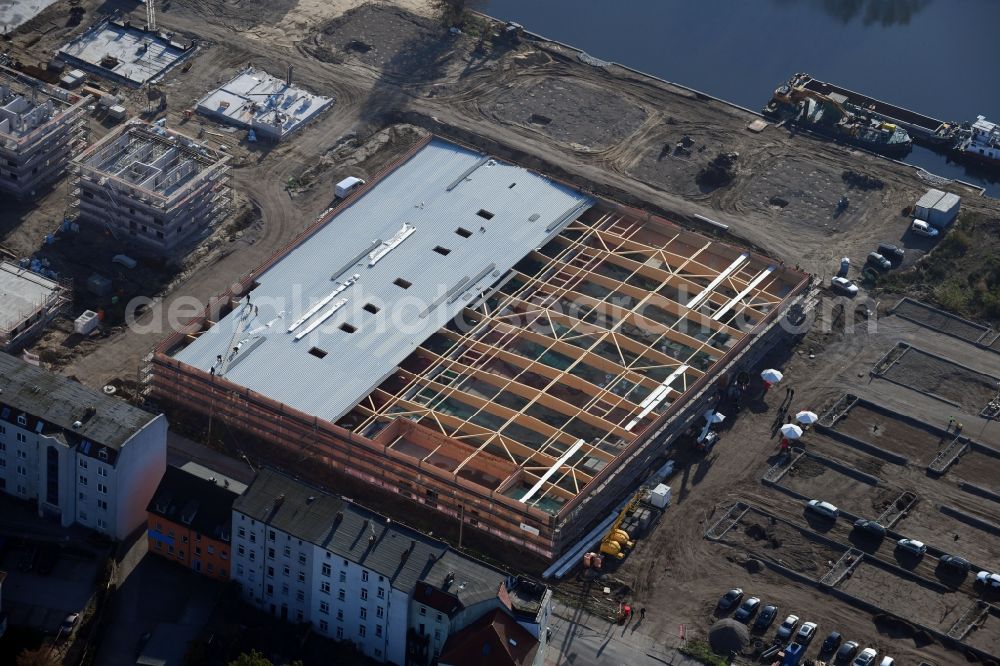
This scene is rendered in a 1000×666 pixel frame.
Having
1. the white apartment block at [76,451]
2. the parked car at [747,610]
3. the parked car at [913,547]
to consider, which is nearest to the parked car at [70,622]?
the white apartment block at [76,451]

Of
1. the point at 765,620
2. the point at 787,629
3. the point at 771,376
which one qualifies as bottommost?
the point at 765,620

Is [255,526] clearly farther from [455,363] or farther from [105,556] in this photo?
[455,363]

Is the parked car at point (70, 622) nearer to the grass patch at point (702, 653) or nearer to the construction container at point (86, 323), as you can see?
the construction container at point (86, 323)

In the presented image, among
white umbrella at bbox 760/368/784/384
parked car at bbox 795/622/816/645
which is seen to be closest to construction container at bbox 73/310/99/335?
white umbrella at bbox 760/368/784/384

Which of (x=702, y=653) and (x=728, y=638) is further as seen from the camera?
(x=728, y=638)

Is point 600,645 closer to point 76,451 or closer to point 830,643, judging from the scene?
point 830,643

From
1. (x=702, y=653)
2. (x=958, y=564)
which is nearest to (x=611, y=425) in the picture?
(x=702, y=653)
